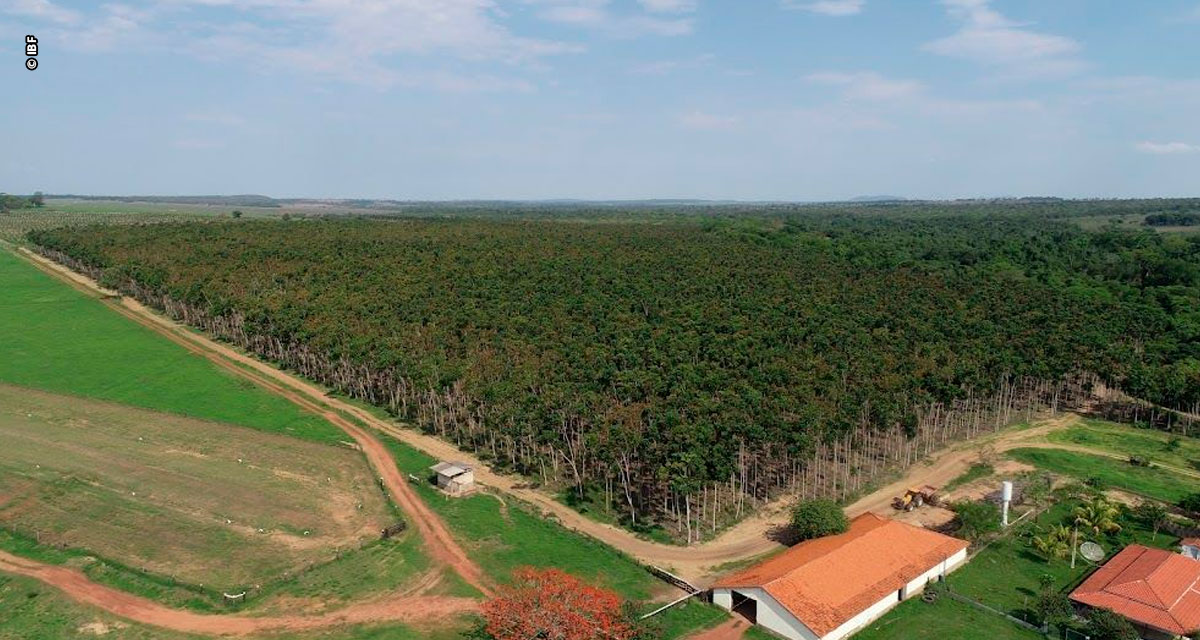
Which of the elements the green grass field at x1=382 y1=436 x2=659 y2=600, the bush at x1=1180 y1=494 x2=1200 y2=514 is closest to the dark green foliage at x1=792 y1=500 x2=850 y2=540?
the green grass field at x1=382 y1=436 x2=659 y2=600

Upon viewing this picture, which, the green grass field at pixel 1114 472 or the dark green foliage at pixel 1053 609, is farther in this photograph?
the green grass field at pixel 1114 472

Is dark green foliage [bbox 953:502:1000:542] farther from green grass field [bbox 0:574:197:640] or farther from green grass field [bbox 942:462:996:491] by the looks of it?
green grass field [bbox 0:574:197:640]

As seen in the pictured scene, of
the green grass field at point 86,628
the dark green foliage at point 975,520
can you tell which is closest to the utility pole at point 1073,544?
the dark green foliage at point 975,520

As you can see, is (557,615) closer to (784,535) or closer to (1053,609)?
(784,535)

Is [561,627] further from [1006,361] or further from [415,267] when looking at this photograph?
[415,267]

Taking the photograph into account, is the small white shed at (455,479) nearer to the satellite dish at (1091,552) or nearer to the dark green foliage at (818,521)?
the dark green foliage at (818,521)
